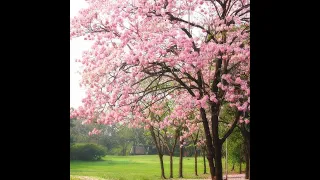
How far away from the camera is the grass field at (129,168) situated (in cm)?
608

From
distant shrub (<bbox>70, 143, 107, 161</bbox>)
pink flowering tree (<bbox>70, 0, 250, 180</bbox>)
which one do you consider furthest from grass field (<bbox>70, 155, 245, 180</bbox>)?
Answer: pink flowering tree (<bbox>70, 0, 250, 180</bbox>)

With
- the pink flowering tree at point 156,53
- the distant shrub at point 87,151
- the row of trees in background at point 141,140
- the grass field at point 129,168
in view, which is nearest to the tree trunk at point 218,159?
the pink flowering tree at point 156,53

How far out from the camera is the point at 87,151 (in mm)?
5926

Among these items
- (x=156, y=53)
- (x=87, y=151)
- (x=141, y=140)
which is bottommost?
(x=87, y=151)

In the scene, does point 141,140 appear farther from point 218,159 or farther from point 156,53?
point 156,53

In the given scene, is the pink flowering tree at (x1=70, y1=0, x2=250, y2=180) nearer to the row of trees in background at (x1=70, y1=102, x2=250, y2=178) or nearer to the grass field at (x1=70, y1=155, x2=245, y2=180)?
the row of trees in background at (x1=70, y1=102, x2=250, y2=178)

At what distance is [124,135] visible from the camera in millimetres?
5477

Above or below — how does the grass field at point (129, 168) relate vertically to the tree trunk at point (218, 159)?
below

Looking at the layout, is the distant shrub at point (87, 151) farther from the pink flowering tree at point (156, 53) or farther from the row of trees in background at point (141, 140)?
the pink flowering tree at point (156, 53)

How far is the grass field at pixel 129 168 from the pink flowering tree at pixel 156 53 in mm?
2064

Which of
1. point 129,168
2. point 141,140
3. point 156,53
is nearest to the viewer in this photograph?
point 156,53

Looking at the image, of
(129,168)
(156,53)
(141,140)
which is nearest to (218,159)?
(156,53)

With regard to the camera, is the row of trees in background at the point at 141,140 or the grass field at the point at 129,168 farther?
the grass field at the point at 129,168

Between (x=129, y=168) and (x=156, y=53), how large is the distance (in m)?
3.05
